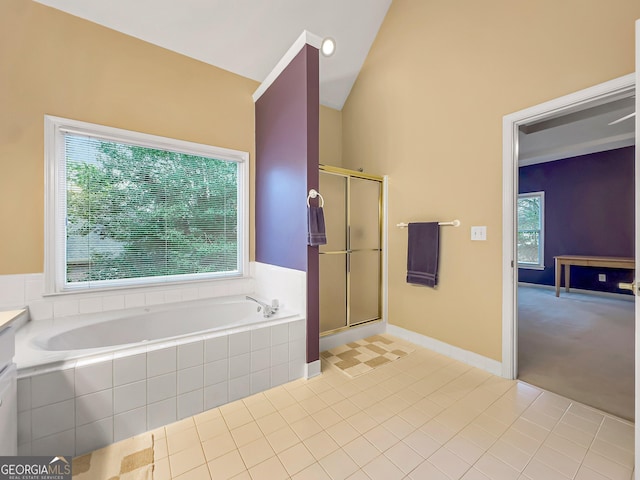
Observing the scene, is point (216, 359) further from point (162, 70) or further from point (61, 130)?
point (162, 70)

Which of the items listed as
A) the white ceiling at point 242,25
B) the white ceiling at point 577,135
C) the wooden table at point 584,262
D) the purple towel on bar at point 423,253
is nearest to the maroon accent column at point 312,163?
the white ceiling at point 242,25

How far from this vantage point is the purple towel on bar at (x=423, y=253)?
254 centimetres

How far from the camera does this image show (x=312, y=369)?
216cm

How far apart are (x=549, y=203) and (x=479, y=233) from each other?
4409 millimetres

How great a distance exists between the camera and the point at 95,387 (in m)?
1.42

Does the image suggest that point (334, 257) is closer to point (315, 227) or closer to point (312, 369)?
point (315, 227)

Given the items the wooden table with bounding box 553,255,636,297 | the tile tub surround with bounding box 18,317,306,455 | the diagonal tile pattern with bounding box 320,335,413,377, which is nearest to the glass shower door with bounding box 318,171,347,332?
the diagonal tile pattern with bounding box 320,335,413,377

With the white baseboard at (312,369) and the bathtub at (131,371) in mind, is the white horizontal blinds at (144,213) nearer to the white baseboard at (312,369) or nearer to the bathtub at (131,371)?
the bathtub at (131,371)

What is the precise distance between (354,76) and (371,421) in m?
3.54

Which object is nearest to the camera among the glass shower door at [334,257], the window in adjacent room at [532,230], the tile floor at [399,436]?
the tile floor at [399,436]

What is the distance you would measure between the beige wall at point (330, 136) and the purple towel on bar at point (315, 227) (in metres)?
1.53

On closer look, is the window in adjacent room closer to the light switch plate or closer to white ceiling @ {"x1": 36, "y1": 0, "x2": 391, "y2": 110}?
the light switch plate

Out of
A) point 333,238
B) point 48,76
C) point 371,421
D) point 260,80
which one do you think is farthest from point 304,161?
point 48,76

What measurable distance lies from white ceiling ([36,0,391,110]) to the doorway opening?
1.92 m
